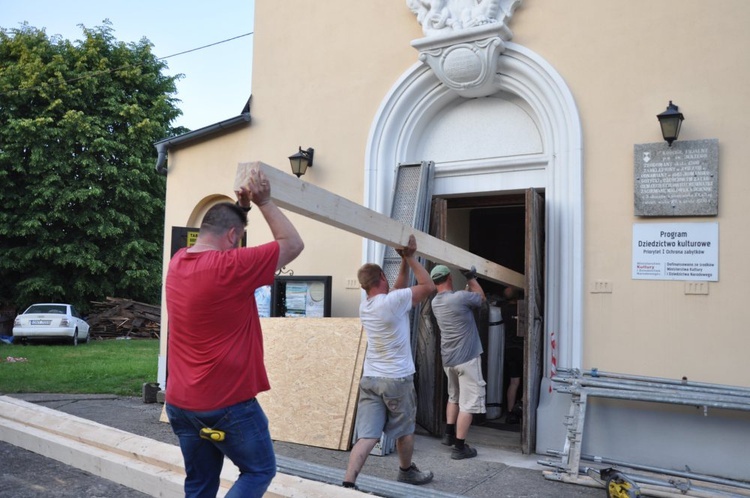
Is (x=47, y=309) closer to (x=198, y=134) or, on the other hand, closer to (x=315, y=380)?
(x=198, y=134)

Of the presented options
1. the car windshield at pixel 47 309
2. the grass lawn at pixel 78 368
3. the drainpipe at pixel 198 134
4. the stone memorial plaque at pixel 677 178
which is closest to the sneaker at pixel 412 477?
the stone memorial plaque at pixel 677 178

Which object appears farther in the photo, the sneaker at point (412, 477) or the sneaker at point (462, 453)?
the sneaker at point (462, 453)

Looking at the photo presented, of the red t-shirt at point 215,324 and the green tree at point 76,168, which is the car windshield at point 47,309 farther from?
the red t-shirt at point 215,324

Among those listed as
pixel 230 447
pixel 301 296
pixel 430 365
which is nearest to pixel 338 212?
pixel 230 447

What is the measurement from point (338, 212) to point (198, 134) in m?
6.12

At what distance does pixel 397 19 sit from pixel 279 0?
199 cm

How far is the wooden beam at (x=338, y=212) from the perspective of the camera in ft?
12.0

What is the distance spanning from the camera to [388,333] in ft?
17.3

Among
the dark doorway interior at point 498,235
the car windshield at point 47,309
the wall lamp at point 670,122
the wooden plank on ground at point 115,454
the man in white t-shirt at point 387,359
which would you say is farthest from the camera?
the car windshield at point 47,309

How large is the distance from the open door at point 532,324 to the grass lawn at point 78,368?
6478 millimetres

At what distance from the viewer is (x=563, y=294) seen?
22.7 ft

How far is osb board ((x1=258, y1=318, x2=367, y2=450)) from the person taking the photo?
7094mm

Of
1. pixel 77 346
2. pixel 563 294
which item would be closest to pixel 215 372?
pixel 563 294

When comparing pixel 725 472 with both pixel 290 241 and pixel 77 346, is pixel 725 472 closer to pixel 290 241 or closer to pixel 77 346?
Answer: pixel 290 241
